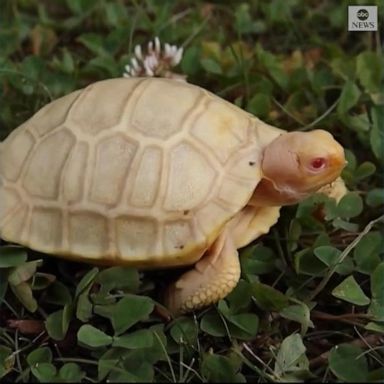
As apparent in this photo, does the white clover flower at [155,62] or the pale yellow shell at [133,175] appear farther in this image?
the white clover flower at [155,62]

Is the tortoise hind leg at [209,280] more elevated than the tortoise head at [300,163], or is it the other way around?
the tortoise head at [300,163]

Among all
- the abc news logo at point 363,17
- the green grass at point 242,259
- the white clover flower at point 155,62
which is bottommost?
the green grass at point 242,259

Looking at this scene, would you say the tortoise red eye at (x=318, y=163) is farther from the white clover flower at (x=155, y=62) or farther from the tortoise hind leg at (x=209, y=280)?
the white clover flower at (x=155, y=62)

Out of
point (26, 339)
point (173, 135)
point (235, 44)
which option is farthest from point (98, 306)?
point (235, 44)

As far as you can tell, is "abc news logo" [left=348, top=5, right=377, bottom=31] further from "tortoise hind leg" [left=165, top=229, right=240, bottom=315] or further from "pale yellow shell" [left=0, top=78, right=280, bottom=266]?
"tortoise hind leg" [left=165, top=229, right=240, bottom=315]

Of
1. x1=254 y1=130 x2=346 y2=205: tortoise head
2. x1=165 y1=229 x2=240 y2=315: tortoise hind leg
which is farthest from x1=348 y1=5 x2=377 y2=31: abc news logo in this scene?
x1=165 y1=229 x2=240 y2=315: tortoise hind leg

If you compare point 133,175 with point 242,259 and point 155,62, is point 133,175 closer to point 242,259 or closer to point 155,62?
point 242,259

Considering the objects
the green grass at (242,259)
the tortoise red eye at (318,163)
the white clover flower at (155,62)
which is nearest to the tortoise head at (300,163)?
the tortoise red eye at (318,163)

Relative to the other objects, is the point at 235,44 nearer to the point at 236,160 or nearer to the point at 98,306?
the point at 236,160

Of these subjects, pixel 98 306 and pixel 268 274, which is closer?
pixel 98 306
